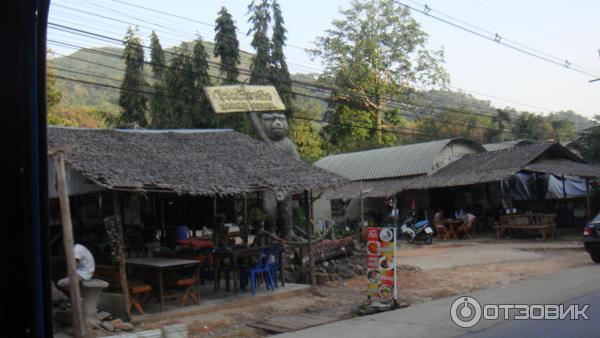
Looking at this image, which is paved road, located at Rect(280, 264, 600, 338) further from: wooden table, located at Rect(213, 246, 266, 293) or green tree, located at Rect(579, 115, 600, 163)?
green tree, located at Rect(579, 115, 600, 163)

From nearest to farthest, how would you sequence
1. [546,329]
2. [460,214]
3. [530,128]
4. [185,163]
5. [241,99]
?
[546,329], [185,163], [241,99], [460,214], [530,128]

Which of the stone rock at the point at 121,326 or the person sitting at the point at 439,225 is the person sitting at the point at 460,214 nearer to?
the person sitting at the point at 439,225

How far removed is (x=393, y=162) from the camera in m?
31.2

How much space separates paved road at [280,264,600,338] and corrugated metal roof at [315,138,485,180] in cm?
1683

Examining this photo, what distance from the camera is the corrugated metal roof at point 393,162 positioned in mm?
29530

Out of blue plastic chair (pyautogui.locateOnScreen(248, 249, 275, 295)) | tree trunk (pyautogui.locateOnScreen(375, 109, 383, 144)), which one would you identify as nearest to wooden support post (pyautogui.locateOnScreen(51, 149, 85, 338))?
blue plastic chair (pyautogui.locateOnScreen(248, 249, 275, 295))

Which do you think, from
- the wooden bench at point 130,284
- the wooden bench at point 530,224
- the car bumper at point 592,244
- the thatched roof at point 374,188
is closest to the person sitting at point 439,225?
the thatched roof at point 374,188

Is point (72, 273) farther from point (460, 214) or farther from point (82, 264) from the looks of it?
point (460, 214)

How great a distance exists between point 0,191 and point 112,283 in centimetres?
885

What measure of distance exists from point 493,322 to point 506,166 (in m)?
17.2

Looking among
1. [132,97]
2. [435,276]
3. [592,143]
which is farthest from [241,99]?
[132,97]

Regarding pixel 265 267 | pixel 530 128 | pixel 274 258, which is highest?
pixel 530 128

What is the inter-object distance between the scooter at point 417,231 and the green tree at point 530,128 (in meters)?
28.6

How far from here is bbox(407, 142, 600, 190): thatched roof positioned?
23891 millimetres
